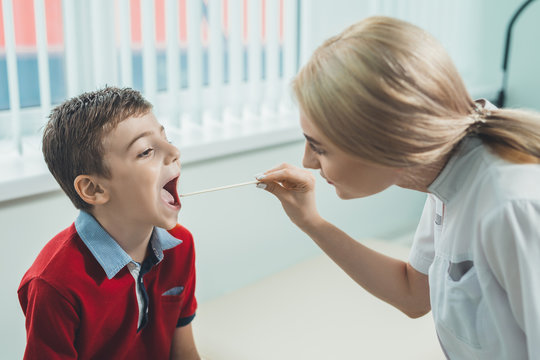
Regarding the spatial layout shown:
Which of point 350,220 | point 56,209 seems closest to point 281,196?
point 56,209

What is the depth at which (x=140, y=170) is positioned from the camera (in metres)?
1.10

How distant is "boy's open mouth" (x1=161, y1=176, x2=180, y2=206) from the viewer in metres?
1.19

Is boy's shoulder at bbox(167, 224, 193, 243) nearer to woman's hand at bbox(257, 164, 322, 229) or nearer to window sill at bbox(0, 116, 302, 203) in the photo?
woman's hand at bbox(257, 164, 322, 229)

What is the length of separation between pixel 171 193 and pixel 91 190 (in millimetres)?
169

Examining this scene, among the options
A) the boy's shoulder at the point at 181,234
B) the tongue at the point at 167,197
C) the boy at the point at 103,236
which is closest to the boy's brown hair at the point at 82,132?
the boy at the point at 103,236

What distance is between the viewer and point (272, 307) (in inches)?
63.8

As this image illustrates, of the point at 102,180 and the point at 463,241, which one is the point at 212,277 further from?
the point at 463,241

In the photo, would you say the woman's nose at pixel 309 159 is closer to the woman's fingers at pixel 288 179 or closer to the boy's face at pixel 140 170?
the woman's fingers at pixel 288 179

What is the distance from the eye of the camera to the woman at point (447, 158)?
914mm

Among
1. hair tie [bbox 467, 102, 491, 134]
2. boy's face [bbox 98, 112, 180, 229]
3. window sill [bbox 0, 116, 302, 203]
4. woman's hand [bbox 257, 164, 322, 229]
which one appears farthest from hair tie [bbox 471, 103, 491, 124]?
window sill [bbox 0, 116, 302, 203]

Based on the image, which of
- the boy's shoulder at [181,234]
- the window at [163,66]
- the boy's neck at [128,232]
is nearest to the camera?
the boy's neck at [128,232]

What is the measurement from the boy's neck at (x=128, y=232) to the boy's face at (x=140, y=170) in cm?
1

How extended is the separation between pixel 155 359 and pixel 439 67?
78 centimetres

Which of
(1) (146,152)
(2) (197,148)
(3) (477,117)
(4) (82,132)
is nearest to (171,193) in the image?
(1) (146,152)
